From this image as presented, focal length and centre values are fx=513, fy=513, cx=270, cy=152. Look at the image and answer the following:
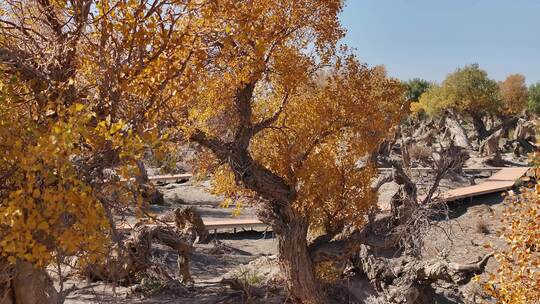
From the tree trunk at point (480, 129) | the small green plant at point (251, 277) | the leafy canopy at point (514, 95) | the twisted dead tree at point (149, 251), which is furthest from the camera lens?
the leafy canopy at point (514, 95)

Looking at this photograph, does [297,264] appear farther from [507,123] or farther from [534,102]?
[534,102]

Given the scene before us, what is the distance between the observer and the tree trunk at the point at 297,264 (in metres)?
12.4

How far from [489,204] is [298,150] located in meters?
17.8

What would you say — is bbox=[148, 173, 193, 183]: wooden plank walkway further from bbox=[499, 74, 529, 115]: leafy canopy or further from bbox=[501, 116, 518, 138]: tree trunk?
bbox=[499, 74, 529, 115]: leafy canopy

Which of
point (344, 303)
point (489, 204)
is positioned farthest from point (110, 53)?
point (489, 204)

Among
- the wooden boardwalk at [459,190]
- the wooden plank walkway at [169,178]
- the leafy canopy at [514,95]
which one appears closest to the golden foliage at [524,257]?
the wooden boardwalk at [459,190]

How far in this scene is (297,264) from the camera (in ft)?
41.2

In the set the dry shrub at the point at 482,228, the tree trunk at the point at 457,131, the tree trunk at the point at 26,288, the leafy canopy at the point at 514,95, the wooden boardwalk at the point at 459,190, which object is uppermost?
the leafy canopy at the point at 514,95

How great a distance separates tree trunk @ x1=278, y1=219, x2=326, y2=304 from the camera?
12.4m

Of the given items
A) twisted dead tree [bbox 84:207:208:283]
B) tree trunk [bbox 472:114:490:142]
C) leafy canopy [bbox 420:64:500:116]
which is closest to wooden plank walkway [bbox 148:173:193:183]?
twisted dead tree [bbox 84:207:208:283]

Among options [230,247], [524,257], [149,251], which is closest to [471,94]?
[230,247]

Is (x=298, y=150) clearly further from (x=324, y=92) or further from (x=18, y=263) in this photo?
(x=18, y=263)

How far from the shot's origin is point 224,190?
521 inches

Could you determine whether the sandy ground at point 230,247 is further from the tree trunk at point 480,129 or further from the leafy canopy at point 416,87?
the leafy canopy at point 416,87
